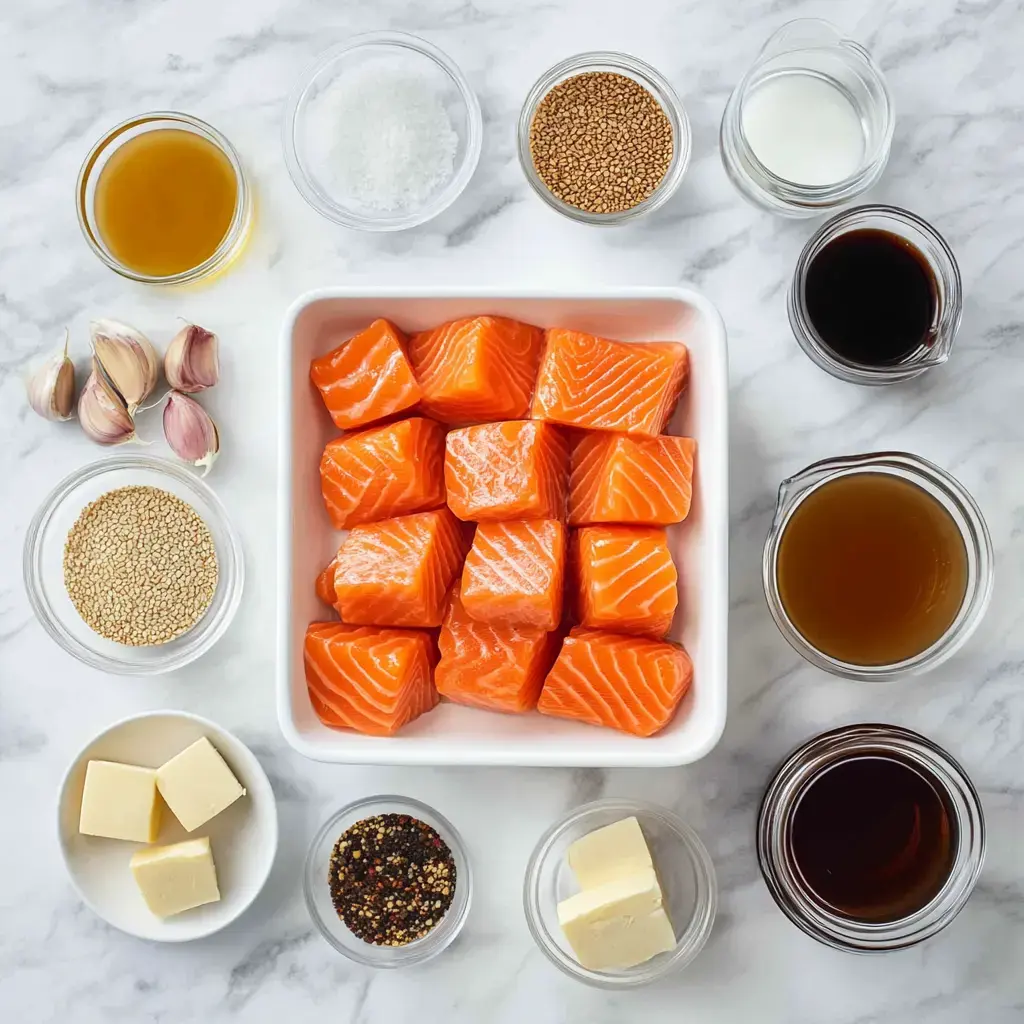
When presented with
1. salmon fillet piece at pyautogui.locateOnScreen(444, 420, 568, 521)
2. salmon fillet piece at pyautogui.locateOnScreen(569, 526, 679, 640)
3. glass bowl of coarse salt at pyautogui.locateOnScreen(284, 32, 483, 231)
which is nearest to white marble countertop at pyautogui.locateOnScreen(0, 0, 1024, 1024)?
glass bowl of coarse salt at pyautogui.locateOnScreen(284, 32, 483, 231)

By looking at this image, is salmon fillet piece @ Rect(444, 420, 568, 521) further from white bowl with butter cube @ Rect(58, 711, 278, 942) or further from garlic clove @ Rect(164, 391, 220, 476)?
white bowl with butter cube @ Rect(58, 711, 278, 942)

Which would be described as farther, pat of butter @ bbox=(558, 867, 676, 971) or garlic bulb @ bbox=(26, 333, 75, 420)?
garlic bulb @ bbox=(26, 333, 75, 420)

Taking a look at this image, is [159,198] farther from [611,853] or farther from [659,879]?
[659,879]

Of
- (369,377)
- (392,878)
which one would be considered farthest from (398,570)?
(392,878)

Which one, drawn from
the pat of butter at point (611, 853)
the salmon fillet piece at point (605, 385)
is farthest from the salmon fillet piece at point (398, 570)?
the pat of butter at point (611, 853)

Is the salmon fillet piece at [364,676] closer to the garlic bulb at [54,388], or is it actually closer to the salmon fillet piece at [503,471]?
the salmon fillet piece at [503,471]
